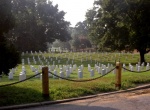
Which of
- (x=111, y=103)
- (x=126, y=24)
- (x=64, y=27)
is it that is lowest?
(x=111, y=103)

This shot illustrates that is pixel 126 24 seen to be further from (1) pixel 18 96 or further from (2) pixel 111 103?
(1) pixel 18 96

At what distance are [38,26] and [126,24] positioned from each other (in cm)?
2803

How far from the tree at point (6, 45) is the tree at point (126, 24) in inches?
859

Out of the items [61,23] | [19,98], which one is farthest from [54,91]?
[61,23]

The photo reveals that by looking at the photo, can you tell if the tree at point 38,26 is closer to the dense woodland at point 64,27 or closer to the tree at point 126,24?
the dense woodland at point 64,27

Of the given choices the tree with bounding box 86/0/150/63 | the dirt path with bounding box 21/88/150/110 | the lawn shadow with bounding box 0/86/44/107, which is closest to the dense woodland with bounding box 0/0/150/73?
the tree with bounding box 86/0/150/63

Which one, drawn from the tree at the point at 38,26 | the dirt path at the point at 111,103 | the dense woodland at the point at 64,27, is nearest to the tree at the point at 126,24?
the dense woodland at the point at 64,27

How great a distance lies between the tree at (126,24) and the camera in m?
30.4

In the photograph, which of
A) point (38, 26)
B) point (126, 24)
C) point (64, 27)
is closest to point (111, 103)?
point (126, 24)

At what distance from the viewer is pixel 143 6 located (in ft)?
99.8

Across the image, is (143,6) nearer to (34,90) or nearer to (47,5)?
(34,90)

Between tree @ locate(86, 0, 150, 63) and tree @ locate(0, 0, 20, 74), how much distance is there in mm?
21823

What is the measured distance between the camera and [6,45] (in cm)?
1015

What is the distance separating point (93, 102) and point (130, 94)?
2.29 meters
